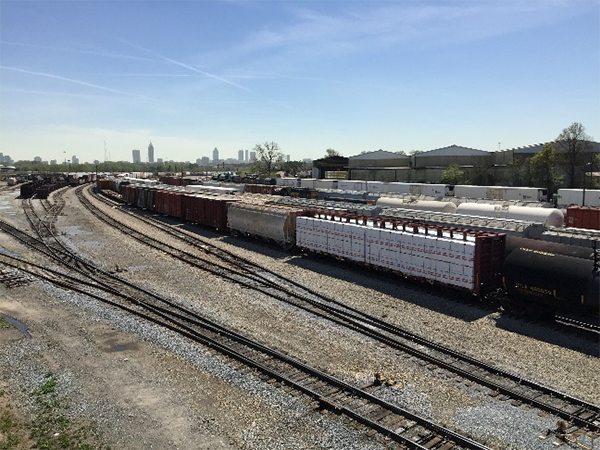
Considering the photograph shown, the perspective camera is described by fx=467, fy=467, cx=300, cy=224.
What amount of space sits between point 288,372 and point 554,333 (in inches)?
385

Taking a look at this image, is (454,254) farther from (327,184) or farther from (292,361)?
(327,184)

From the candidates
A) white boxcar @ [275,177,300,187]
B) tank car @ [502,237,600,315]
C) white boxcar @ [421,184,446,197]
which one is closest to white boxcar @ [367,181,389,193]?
white boxcar @ [421,184,446,197]

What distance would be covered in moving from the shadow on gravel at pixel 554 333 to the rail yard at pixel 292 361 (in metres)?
0.07

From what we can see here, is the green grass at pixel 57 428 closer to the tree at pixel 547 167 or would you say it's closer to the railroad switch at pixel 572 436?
the railroad switch at pixel 572 436

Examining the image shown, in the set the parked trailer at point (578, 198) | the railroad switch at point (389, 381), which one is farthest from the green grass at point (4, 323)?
the parked trailer at point (578, 198)

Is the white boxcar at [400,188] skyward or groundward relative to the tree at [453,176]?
groundward

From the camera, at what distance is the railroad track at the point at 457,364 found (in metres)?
11.4

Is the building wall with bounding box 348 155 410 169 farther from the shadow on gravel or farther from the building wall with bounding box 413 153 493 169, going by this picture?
the shadow on gravel

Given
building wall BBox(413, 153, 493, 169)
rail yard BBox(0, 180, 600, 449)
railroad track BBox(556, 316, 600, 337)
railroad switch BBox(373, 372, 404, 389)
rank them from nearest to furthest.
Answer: rail yard BBox(0, 180, 600, 449) → railroad switch BBox(373, 372, 404, 389) → railroad track BBox(556, 316, 600, 337) → building wall BBox(413, 153, 493, 169)

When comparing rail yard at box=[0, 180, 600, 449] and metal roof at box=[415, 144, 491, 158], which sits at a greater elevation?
metal roof at box=[415, 144, 491, 158]

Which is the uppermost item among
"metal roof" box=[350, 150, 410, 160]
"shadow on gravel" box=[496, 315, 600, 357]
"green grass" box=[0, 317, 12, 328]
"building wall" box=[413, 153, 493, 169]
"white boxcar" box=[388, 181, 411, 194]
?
"metal roof" box=[350, 150, 410, 160]

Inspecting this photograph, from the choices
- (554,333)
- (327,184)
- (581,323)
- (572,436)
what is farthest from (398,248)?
(327,184)

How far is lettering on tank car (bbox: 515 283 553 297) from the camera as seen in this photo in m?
16.2

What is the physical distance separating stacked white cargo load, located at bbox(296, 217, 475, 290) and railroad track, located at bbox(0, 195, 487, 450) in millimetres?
9110
